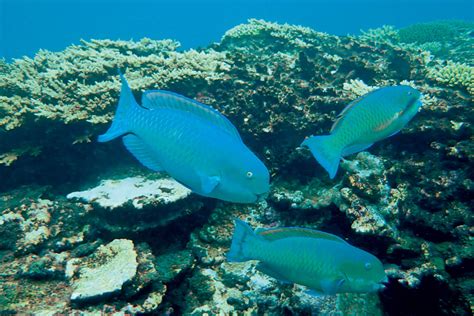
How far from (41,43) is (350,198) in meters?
111

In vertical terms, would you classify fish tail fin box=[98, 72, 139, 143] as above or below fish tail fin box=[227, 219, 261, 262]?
above

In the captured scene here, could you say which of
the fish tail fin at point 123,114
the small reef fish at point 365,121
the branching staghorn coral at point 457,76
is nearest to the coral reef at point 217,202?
the branching staghorn coral at point 457,76

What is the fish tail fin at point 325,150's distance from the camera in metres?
2.19

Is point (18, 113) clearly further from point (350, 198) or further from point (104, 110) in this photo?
point (350, 198)

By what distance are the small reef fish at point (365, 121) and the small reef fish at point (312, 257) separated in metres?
0.57

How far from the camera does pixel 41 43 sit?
90.0 m

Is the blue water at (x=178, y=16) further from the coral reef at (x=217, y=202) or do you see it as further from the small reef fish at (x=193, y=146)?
the small reef fish at (x=193, y=146)

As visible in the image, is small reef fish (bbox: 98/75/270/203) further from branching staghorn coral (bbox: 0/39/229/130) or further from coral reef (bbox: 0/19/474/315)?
branching staghorn coral (bbox: 0/39/229/130)

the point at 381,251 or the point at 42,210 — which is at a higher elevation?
the point at 381,251

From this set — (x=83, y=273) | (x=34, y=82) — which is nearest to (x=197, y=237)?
(x=83, y=273)

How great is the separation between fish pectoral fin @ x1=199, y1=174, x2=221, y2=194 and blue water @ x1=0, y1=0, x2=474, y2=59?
9508 cm

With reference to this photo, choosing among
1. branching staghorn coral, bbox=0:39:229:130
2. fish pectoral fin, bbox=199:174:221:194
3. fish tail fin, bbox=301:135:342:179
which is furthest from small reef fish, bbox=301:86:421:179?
branching staghorn coral, bbox=0:39:229:130

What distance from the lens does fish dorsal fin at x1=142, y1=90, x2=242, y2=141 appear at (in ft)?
6.29

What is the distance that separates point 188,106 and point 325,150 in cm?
106
